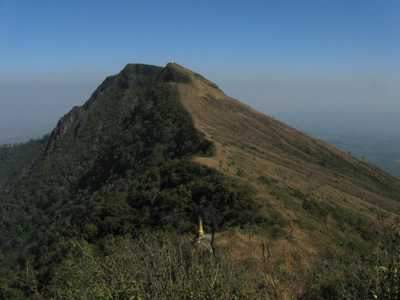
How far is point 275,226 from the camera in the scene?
13406 millimetres

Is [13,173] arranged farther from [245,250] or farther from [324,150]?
[245,250]

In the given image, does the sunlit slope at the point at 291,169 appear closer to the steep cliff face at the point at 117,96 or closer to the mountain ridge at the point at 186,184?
the mountain ridge at the point at 186,184

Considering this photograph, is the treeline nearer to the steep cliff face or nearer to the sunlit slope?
the steep cliff face

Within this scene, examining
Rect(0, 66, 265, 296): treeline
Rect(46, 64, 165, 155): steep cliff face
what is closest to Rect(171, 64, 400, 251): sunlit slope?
Rect(0, 66, 265, 296): treeline

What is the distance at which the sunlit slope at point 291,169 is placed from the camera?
18000 millimetres

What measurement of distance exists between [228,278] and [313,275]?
2.47 meters

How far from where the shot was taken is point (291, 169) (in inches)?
1193

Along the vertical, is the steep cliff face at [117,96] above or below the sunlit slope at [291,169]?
above

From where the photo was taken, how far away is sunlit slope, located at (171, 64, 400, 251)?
59.1 feet

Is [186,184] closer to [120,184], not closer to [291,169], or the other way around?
[120,184]

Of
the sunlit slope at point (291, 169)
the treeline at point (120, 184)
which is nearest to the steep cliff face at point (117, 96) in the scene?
the treeline at point (120, 184)

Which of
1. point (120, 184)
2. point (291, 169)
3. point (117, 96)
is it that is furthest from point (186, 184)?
point (117, 96)

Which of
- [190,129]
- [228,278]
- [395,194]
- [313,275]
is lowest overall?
[395,194]

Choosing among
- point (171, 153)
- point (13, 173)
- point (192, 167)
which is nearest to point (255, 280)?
point (192, 167)
